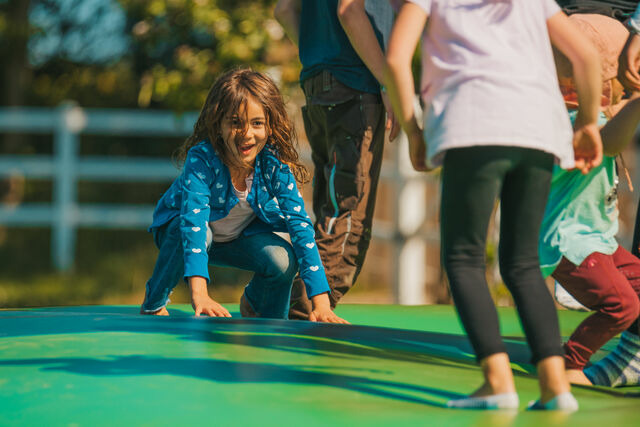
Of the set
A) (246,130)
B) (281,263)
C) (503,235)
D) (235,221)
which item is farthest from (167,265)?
(503,235)

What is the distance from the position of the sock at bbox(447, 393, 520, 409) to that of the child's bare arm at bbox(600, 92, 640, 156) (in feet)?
2.58

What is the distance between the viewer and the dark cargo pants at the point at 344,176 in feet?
11.2

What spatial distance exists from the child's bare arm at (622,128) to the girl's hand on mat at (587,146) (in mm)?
292

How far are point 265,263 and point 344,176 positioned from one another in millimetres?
480

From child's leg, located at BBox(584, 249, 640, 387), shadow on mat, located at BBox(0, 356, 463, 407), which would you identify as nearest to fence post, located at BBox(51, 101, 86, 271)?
shadow on mat, located at BBox(0, 356, 463, 407)

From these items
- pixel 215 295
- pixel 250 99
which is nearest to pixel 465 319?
pixel 250 99

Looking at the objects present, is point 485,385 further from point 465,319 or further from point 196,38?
point 196,38

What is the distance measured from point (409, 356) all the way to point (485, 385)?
22.8 inches

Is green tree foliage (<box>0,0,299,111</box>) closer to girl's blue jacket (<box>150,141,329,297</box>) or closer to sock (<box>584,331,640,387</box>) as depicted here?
girl's blue jacket (<box>150,141,329,297</box>)

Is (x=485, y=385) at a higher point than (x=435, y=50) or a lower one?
lower

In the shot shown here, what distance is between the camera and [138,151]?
11.6 meters

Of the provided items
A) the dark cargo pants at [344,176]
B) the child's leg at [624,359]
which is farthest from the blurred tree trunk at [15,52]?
the child's leg at [624,359]

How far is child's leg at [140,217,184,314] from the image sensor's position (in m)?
3.15

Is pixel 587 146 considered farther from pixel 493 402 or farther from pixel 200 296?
pixel 200 296
